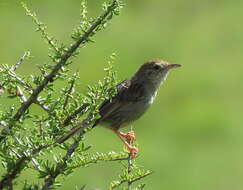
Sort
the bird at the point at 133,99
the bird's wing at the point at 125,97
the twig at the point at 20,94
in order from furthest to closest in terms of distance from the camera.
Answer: the bird at the point at 133,99 < the bird's wing at the point at 125,97 < the twig at the point at 20,94

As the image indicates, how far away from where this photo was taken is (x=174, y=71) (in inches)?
627

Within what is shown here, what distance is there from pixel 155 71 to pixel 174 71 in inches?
306

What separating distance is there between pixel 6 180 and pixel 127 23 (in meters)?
14.2

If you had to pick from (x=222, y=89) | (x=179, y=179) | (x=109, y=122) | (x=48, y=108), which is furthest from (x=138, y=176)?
(x=222, y=89)

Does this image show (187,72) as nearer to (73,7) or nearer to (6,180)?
(73,7)

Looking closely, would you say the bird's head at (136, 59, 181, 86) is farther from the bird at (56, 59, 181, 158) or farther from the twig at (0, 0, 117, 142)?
the twig at (0, 0, 117, 142)

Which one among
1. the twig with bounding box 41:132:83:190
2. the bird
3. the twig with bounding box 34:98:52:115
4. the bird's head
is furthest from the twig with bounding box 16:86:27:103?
the bird's head

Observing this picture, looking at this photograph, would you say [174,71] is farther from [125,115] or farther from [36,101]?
[36,101]

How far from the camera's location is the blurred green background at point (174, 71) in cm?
1316

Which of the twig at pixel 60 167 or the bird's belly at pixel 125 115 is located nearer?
the twig at pixel 60 167

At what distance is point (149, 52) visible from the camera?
639 inches

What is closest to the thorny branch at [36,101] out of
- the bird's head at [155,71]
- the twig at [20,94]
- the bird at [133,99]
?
the twig at [20,94]

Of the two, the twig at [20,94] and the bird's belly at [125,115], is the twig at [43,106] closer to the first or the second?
the twig at [20,94]

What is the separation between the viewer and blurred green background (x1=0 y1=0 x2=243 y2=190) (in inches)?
518
